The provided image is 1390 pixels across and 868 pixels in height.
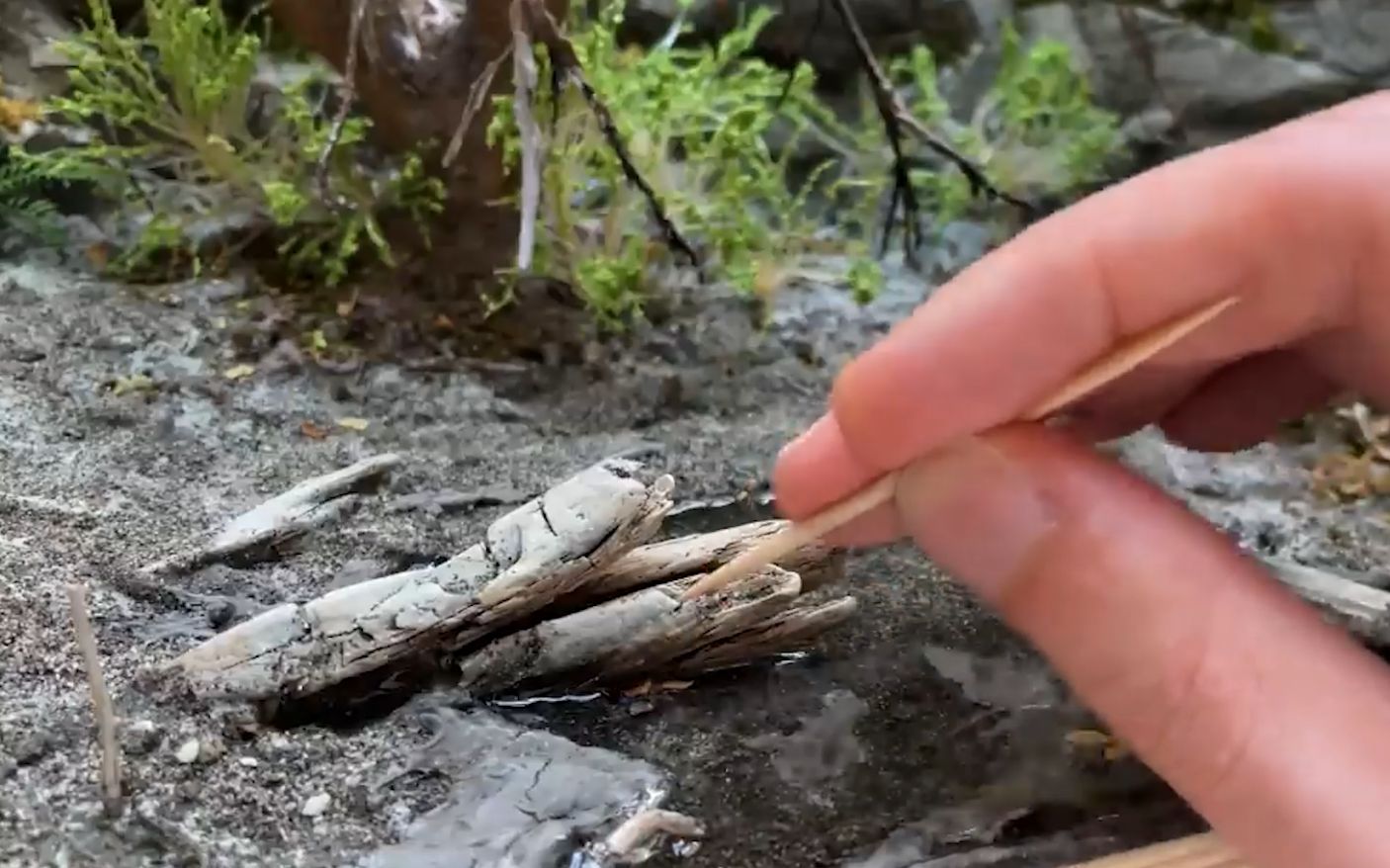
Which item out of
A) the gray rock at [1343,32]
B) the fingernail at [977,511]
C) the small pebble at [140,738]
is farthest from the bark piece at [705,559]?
the gray rock at [1343,32]

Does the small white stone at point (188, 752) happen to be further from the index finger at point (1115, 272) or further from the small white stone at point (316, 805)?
the index finger at point (1115, 272)

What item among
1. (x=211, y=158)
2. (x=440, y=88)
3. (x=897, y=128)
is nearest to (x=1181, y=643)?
(x=897, y=128)

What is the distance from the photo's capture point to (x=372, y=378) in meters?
1.20

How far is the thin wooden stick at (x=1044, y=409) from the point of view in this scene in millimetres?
648

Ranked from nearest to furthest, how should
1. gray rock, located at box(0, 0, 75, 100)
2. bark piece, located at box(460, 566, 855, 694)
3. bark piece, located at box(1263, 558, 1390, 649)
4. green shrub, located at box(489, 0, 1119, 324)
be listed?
bark piece, located at box(460, 566, 855, 694) → bark piece, located at box(1263, 558, 1390, 649) → green shrub, located at box(489, 0, 1119, 324) → gray rock, located at box(0, 0, 75, 100)

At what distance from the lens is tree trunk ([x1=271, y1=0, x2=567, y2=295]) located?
1267 millimetres

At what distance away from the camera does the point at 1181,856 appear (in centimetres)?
70

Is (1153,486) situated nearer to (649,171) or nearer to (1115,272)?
(1115,272)

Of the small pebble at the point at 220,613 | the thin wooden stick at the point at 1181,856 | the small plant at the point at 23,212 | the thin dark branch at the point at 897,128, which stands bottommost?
the thin wooden stick at the point at 1181,856

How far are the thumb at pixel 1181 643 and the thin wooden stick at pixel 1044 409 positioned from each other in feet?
0.07

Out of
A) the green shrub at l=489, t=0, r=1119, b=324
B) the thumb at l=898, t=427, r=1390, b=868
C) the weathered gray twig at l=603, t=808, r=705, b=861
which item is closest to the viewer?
the thumb at l=898, t=427, r=1390, b=868

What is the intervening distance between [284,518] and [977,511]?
20.2 inches

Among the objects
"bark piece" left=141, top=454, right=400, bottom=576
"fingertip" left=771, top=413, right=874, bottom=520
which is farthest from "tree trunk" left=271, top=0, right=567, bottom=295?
"fingertip" left=771, top=413, right=874, bottom=520

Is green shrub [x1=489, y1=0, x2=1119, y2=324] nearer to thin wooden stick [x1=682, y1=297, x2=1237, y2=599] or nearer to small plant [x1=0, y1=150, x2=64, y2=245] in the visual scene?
small plant [x1=0, y1=150, x2=64, y2=245]
